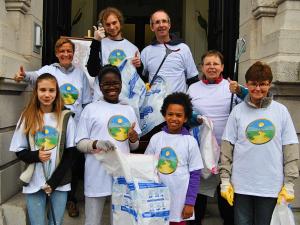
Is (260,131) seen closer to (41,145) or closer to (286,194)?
(286,194)

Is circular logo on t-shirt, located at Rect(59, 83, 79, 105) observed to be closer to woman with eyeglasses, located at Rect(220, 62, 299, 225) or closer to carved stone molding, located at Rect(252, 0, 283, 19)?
woman with eyeglasses, located at Rect(220, 62, 299, 225)

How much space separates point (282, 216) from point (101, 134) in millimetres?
1630

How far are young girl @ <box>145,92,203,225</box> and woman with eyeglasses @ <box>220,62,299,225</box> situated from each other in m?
0.28

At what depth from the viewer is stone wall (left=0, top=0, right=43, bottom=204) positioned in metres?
4.63

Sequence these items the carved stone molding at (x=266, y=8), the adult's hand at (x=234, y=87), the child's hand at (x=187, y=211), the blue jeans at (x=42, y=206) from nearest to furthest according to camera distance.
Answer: the child's hand at (x=187, y=211)
the blue jeans at (x=42, y=206)
the adult's hand at (x=234, y=87)
the carved stone molding at (x=266, y=8)

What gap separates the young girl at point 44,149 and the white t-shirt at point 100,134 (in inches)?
6.3

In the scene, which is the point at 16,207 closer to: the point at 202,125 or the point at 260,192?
the point at 202,125

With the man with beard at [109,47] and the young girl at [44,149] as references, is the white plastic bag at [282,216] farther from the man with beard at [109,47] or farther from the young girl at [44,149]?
the man with beard at [109,47]

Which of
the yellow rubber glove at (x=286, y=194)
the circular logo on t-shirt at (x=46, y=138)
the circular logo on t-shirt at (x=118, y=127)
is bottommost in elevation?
the yellow rubber glove at (x=286, y=194)

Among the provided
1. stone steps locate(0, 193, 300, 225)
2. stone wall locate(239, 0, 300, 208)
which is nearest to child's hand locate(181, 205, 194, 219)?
stone steps locate(0, 193, 300, 225)

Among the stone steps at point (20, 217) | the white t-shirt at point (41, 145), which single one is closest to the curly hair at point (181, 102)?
the white t-shirt at point (41, 145)

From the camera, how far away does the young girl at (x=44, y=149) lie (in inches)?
143

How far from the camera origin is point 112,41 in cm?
447

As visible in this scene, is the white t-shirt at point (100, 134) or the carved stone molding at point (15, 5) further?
the carved stone molding at point (15, 5)
